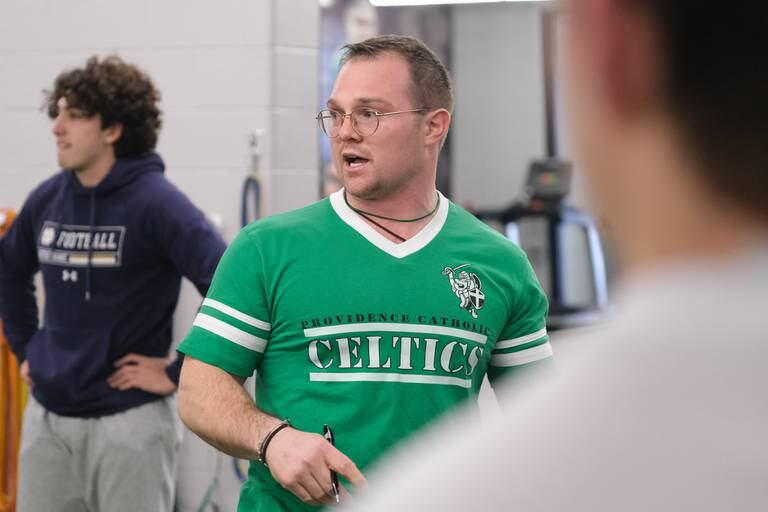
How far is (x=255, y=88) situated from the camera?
3.70 meters

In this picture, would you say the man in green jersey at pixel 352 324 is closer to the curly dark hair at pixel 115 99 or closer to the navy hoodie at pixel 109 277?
the navy hoodie at pixel 109 277

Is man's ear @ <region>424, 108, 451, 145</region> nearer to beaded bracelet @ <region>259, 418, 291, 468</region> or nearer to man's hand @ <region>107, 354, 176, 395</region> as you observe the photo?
beaded bracelet @ <region>259, 418, 291, 468</region>

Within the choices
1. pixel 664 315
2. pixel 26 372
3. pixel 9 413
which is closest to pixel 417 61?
pixel 26 372

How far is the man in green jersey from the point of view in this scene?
5.80 ft

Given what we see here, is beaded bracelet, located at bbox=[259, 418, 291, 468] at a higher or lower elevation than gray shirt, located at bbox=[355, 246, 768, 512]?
lower

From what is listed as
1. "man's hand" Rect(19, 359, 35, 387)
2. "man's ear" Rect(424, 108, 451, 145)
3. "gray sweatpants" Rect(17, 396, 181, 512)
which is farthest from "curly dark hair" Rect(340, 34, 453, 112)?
"man's hand" Rect(19, 359, 35, 387)

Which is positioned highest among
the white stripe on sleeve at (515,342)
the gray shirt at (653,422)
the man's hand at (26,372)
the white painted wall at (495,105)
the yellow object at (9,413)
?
the white painted wall at (495,105)

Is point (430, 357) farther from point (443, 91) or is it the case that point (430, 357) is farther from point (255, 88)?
point (255, 88)

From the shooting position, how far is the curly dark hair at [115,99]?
2926 mm

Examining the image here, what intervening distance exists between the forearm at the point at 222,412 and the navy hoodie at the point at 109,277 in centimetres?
94

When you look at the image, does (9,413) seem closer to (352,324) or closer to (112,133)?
(112,133)

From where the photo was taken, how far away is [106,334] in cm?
274

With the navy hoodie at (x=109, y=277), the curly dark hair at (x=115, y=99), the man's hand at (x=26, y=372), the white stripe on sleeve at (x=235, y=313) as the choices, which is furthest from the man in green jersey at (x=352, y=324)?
the man's hand at (x=26, y=372)

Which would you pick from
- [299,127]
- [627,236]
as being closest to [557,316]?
[299,127]
